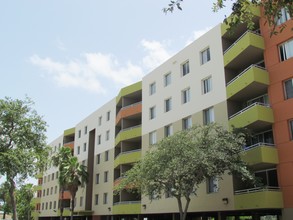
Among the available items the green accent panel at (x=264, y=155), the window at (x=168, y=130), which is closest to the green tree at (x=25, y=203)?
the window at (x=168, y=130)

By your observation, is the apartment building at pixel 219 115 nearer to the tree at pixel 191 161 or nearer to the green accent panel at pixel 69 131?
the tree at pixel 191 161

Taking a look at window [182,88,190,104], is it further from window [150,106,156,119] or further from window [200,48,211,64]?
window [150,106,156,119]

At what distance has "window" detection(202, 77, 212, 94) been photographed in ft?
105

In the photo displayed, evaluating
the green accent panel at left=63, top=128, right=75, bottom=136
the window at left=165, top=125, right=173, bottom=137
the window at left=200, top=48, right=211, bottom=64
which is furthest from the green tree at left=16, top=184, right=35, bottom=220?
the window at left=200, top=48, right=211, bottom=64

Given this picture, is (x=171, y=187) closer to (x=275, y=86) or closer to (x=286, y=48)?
(x=275, y=86)

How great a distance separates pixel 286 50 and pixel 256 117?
18.1 feet

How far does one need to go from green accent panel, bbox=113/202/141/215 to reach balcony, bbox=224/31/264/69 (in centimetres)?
1867

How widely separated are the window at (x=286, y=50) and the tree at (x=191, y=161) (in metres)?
6.78

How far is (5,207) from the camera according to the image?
376 ft

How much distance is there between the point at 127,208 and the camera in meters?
40.0

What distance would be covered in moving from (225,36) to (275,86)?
7617 mm

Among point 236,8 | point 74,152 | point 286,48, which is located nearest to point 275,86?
point 286,48

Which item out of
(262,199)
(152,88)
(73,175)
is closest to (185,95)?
(152,88)

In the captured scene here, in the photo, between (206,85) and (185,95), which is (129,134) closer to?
(185,95)
